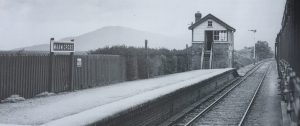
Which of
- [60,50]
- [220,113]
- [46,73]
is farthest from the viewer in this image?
[60,50]

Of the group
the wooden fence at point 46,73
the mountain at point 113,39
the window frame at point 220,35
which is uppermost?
the mountain at point 113,39

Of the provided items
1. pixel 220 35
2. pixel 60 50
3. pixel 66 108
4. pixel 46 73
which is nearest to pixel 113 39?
pixel 220 35

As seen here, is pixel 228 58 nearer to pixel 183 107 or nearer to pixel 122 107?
pixel 183 107

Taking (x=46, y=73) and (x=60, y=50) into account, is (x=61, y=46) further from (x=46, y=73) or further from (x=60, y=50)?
(x=46, y=73)

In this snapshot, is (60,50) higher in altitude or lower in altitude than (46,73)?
higher

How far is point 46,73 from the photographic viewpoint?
53.6 feet

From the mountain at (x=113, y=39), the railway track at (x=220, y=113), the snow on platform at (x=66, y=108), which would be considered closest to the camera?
the snow on platform at (x=66, y=108)

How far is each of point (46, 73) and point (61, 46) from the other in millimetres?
1659

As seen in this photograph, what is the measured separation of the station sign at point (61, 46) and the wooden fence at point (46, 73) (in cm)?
36

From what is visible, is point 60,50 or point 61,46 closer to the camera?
point 60,50

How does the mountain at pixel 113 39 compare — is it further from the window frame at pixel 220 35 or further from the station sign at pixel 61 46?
the station sign at pixel 61 46

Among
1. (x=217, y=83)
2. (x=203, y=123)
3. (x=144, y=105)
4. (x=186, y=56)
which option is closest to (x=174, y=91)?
(x=203, y=123)

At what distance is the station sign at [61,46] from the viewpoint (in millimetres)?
16700

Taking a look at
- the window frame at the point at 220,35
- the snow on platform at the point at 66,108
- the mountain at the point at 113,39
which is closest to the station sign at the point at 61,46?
the snow on platform at the point at 66,108
